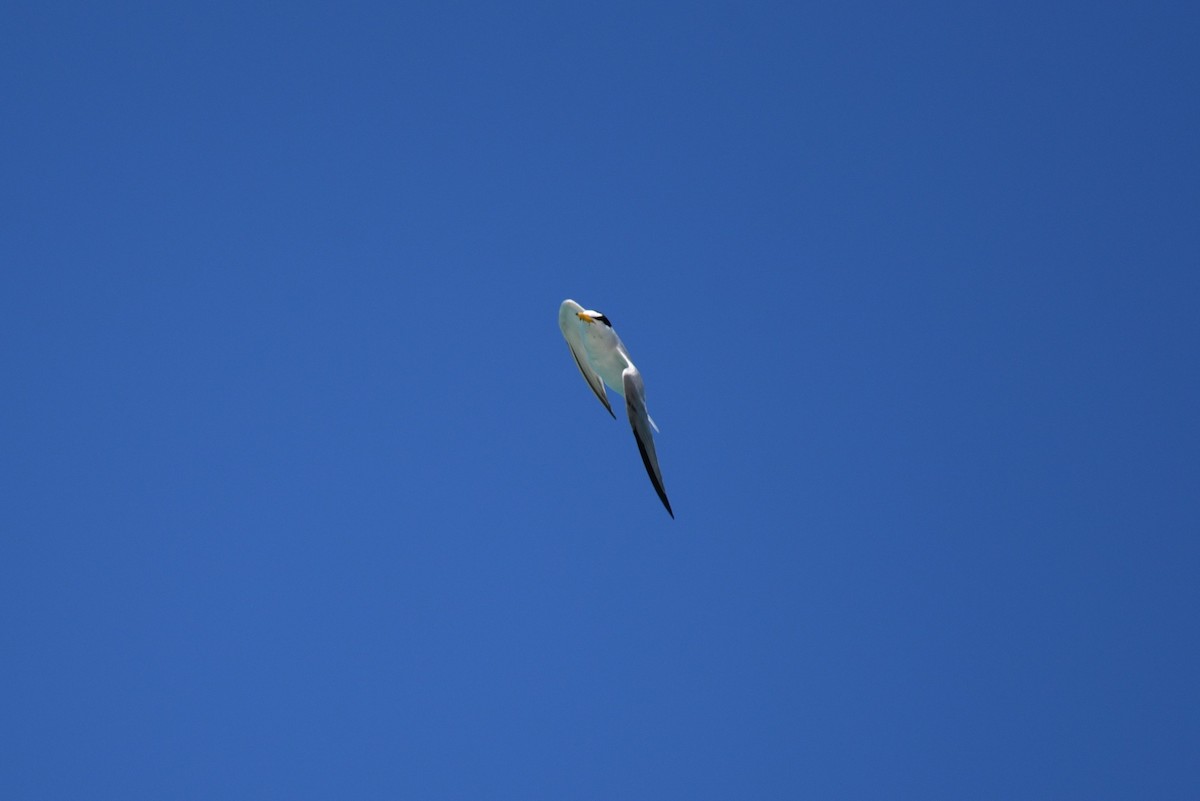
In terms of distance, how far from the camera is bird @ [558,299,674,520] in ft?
36.3

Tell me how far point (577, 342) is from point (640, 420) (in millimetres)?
1594

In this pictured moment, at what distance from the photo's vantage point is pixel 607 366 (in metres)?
11.9

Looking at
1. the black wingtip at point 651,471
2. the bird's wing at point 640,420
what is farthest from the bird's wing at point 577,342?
the black wingtip at point 651,471

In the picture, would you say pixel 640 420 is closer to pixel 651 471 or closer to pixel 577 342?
pixel 651 471

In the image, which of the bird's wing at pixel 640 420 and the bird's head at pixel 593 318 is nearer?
the bird's wing at pixel 640 420

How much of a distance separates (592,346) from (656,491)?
2.10 meters

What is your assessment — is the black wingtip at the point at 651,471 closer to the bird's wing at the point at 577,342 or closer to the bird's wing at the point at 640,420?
the bird's wing at the point at 640,420

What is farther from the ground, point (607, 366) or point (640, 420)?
point (607, 366)

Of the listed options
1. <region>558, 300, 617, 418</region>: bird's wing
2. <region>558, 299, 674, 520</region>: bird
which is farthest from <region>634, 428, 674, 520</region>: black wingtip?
<region>558, 300, 617, 418</region>: bird's wing

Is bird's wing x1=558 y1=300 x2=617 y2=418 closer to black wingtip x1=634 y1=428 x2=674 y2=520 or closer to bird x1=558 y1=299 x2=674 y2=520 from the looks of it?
bird x1=558 y1=299 x2=674 y2=520

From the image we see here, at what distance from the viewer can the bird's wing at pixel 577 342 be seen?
39.6 feet

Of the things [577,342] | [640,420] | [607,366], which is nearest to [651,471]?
[640,420]

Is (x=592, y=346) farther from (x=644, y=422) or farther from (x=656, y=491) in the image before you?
(x=656, y=491)

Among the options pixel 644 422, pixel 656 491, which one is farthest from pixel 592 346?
pixel 656 491
